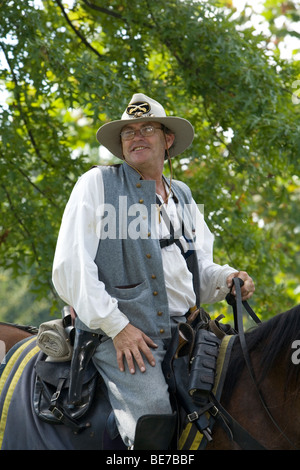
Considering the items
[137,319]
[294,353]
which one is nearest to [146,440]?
[137,319]

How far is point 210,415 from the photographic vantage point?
311 cm

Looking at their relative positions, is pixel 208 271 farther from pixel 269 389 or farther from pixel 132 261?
pixel 269 389

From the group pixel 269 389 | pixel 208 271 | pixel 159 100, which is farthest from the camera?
pixel 159 100

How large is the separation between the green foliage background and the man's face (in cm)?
186

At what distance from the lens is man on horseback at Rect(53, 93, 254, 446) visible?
317cm

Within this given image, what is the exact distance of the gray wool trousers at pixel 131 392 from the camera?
10.2ft

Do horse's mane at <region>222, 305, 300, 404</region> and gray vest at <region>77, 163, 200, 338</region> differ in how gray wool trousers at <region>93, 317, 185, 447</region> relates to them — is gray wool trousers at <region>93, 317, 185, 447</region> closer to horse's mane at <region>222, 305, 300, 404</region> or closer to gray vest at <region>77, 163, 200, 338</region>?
gray vest at <region>77, 163, 200, 338</region>

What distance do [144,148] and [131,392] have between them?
138 cm

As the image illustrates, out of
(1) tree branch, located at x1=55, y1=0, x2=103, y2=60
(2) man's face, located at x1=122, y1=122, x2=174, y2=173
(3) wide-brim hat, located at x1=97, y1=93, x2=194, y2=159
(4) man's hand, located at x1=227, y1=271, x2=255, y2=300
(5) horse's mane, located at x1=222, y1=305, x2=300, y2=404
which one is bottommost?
(5) horse's mane, located at x1=222, y1=305, x2=300, y2=404

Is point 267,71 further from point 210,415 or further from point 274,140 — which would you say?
point 210,415

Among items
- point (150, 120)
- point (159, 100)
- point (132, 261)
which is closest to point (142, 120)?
point (150, 120)

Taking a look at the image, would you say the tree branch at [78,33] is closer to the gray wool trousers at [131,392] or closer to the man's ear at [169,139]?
the man's ear at [169,139]

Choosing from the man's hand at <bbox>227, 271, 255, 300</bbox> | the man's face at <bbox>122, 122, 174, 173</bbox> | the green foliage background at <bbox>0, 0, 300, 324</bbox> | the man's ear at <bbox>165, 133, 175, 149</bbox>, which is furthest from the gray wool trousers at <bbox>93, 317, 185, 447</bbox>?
the green foliage background at <bbox>0, 0, 300, 324</bbox>

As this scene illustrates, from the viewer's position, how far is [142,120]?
12.3 ft
